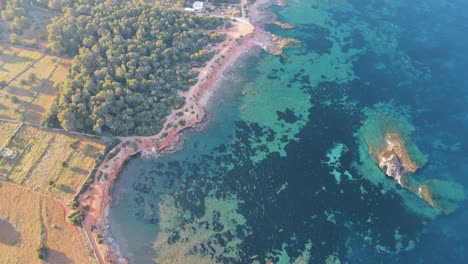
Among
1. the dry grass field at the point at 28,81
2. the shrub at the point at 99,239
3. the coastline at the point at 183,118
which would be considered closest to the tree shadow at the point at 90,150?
the coastline at the point at 183,118

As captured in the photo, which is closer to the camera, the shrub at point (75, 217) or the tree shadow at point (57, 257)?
the tree shadow at point (57, 257)

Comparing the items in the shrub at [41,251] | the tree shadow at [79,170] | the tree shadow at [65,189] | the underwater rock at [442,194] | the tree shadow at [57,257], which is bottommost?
the underwater rock at [442,194]

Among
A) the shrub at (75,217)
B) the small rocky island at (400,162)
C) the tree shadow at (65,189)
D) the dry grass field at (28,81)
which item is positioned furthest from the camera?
the dry grass field at (28,81)

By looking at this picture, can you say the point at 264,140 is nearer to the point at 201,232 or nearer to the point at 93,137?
the point at 201,232

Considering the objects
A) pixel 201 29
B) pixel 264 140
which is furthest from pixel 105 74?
pixel 264 140

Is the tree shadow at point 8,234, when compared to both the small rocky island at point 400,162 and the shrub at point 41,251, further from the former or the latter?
the small rocky island at point 400,162

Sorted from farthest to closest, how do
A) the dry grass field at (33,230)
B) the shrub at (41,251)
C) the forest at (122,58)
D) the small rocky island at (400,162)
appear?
the forest at (122,58)
the small rocky island at (400,162)
the dry grass field at (33,230)
the shrub at (41,251)

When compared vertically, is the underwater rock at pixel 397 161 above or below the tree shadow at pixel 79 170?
below

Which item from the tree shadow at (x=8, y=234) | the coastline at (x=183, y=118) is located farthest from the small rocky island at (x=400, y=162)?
the tree shadow at (x=8, y=234)
